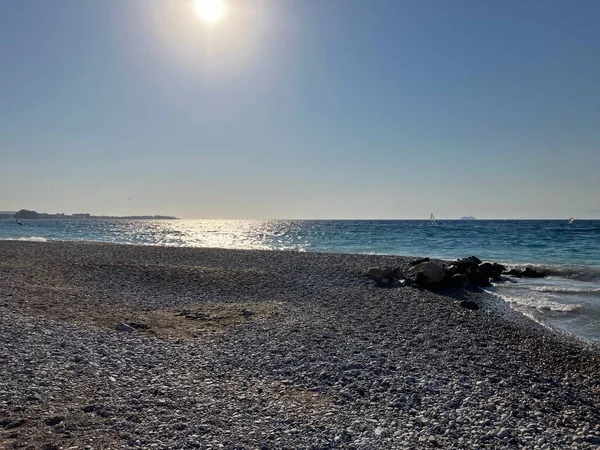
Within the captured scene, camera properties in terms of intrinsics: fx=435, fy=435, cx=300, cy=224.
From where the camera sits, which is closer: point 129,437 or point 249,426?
point 129,437

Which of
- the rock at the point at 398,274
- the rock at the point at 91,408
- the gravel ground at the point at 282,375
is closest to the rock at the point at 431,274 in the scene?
the rock at the point at 398,274

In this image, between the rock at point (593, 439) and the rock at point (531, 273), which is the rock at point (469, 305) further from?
the rock at point (531, 273)

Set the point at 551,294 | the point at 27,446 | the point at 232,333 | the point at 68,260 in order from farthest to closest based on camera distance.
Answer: the point at 68,260
the point at 551,294
the point at 232,333
the point at 27,446

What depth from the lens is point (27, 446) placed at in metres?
5.66

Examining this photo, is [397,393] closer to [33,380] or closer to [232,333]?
[232,333]

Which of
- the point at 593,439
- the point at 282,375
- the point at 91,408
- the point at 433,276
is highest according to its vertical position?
the point at 433,276

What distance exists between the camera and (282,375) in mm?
8688

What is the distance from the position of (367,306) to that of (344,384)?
7724 mm

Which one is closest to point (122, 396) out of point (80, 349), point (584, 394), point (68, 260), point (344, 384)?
point (80, 349)

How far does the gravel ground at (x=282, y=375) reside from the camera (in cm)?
631

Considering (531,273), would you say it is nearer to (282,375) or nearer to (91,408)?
(282,375)

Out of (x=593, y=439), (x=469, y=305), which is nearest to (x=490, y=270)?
(x=469, y=305)

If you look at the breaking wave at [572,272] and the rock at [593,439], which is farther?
the breaking wave at [572,272]

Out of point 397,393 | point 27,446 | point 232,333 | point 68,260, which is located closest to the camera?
point 27,446
